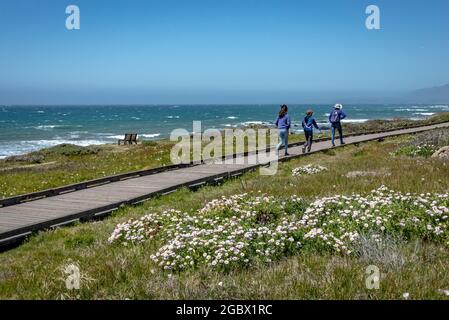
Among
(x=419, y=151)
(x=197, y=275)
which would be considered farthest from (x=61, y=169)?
(x=197, y=275)

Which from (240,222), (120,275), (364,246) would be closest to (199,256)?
(120,275)

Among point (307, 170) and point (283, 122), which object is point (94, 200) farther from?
point (283, 122)

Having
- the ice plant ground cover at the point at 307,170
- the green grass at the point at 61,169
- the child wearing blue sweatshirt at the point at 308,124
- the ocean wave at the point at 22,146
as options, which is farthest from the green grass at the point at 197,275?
the ocean wave at the point at 22,146

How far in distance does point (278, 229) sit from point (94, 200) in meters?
7.57

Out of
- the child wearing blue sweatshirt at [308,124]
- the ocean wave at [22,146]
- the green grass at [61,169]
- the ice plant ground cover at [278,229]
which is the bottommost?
the ocean wave at [22,146]

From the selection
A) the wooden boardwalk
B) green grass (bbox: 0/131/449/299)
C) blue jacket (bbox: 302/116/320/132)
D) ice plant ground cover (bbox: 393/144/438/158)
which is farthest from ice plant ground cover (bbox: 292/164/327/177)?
green grass (bbox: 0/131/449/299)

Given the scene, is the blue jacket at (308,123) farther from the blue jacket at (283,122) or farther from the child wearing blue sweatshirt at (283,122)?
the blue jacket at (283,122)

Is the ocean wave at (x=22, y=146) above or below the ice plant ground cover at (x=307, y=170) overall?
below

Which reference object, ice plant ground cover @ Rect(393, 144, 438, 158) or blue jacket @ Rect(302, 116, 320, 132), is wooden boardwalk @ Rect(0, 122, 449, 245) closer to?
blue jacket @ Rect(302, 116, 320, 132)

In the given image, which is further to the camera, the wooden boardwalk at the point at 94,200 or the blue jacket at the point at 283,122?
the blue jacket at the point at 283,122

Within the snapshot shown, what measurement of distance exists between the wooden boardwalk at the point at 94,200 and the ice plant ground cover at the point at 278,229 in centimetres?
252

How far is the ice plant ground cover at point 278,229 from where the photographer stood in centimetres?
698
